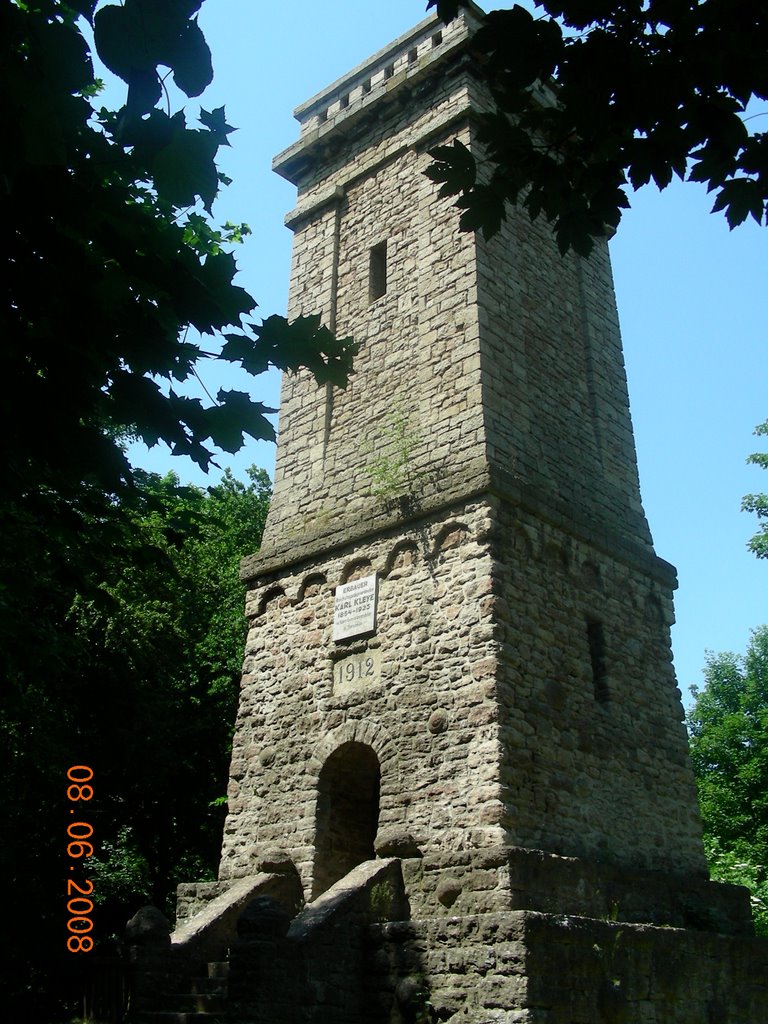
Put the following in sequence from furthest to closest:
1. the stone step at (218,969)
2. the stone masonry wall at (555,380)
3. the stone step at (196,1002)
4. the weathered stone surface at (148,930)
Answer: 1. the stone masonry wall at (555,380)
2. the stone step at (218,969)
3. the weathered stone surface at (148,930)
4. the stone step at (196,1002)

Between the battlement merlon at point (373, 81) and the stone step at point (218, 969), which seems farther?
the battlement merlon at point (373, 81)

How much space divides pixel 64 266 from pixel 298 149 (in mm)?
12041

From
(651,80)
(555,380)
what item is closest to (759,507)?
(555,380)

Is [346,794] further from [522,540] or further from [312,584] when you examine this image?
[522,540]

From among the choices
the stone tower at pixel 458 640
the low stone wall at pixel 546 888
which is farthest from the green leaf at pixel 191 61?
the low stone wall at pixel 546 888

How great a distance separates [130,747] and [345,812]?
860 centimetres

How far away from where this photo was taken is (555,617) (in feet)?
33.4

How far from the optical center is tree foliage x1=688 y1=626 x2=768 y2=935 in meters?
23.8

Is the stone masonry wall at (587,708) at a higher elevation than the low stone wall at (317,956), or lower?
higher

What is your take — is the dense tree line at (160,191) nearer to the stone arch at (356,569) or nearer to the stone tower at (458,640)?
the stone tower at (458,640)

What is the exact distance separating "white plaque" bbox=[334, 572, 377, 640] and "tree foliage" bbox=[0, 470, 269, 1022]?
3.93m

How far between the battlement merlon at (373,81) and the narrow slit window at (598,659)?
306 inches

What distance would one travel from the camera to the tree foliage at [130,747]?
50.2 ft

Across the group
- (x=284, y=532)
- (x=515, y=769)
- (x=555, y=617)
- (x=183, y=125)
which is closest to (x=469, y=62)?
(x=284, y=532)
